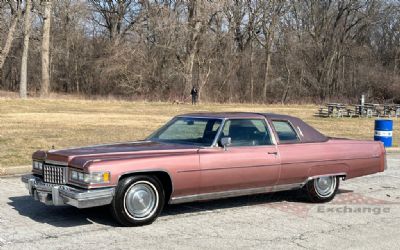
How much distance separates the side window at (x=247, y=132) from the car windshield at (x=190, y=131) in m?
0.18

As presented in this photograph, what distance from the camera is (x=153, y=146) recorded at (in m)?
7.30

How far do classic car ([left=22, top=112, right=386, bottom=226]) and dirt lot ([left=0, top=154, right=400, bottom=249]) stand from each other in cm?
31

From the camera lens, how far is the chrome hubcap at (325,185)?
8.30m

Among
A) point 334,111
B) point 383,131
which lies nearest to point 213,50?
point 334,111

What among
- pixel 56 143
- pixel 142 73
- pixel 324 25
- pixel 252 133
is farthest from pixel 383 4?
pixel 252 133

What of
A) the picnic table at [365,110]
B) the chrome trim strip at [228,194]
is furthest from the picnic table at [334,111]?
the chrome trim strip at [228,194]

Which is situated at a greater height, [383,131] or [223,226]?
[383,131]

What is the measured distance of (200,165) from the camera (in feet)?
22.9

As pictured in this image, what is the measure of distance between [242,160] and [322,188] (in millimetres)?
1750

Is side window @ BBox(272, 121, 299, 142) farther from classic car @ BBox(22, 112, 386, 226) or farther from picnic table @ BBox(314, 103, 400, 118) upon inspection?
picnic table @ BBox(314, 103, 400, 118)

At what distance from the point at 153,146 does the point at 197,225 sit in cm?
126

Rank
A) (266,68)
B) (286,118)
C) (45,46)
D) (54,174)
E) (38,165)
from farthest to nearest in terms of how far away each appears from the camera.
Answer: (266,68) → (45,46) → (286,118) → (38,165) → (54,174)

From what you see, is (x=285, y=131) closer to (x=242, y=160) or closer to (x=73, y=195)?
(x=242, y=160)

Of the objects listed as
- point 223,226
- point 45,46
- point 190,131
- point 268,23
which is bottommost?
point 223,226
